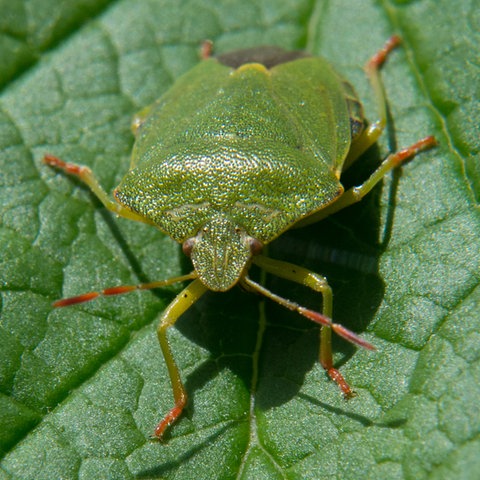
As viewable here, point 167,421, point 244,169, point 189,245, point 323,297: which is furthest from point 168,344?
point 244,169

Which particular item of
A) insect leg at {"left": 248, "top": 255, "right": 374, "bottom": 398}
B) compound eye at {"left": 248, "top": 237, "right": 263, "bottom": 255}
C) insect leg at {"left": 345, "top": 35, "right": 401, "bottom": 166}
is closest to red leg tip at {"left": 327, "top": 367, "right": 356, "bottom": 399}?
insect leg at {"left": 248, "top": 255, "right": 374, "bottom": 398}

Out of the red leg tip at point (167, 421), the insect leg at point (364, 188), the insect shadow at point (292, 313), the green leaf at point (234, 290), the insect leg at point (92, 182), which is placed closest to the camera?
the green leaf at point (234, 290)

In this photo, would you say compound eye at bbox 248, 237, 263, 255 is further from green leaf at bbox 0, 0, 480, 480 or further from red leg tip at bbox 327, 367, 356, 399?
red leg tip at bbox 327, 367, 356, 399

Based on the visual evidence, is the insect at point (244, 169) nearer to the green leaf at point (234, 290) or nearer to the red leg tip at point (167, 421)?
the red leg tip at point (167, 421)

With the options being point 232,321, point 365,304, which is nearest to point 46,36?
point 232,321

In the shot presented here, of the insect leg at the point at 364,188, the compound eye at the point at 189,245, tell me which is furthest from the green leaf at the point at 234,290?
the compound eye at the point at 189,245

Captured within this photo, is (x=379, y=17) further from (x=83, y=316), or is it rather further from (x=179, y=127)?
(x=83, y=316)

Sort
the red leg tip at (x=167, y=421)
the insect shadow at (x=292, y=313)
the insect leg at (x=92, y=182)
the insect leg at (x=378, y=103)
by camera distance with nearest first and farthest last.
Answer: the red leg tip at (x=167, y=421)
the insect shadow at (x=292, y=313)
the insect leg at (x=92, y=182)
the insect leg at (x=378, y=103)

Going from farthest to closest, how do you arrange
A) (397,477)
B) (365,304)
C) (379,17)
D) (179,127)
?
1. (379,17)
2. (179,127)
3. (365,304)
4. (397,477)
